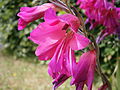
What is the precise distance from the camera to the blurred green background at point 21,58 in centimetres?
252

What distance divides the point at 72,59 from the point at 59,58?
0.12 feet

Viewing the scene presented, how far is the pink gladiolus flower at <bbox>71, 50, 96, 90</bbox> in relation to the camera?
0.58m

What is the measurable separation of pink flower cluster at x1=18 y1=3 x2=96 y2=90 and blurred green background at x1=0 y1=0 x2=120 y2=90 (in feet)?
5.61

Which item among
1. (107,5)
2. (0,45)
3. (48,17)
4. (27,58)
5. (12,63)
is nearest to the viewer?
(48,17)

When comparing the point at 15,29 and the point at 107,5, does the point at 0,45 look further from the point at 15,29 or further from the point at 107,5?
the point at 107,5

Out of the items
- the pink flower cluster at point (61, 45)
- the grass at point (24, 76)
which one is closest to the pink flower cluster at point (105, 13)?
the pink flower cluster at point (61, 45)

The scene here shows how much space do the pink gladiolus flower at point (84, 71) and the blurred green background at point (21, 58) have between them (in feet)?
5.60

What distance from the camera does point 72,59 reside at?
1.94ft

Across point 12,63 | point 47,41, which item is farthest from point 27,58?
point 47,41

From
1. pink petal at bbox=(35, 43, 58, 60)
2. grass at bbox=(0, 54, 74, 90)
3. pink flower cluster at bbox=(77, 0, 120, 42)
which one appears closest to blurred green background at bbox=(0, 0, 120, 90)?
grass at bbox=(0, 54, 74, 90)

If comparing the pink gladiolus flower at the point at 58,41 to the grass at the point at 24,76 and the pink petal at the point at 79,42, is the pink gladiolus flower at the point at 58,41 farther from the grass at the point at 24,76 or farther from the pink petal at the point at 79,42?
the grass at the point at 24,76

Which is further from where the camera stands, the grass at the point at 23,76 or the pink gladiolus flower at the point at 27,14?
the grass at the point at 23,76

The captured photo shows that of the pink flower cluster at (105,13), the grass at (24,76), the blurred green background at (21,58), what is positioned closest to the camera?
the pink flower cluster at (105,13)

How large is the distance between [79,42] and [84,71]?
0.31ft
